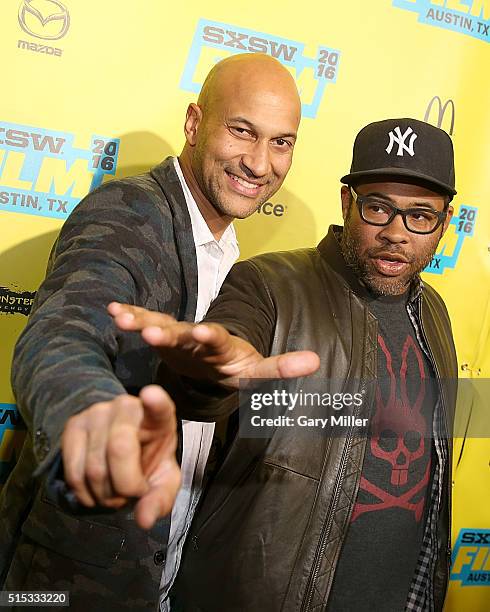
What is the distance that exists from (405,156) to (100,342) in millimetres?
773

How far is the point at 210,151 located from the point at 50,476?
0.83 metres

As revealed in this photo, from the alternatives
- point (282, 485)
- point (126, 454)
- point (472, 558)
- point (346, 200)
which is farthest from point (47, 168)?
point (472, 558)

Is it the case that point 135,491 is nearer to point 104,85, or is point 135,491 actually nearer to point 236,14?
point 104,85

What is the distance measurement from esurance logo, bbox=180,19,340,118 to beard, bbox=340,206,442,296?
25.2 inches

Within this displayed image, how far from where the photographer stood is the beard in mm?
1429

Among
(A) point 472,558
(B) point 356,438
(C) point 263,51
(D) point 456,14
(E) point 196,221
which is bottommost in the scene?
(A) point 472,558

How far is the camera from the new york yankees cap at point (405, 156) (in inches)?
55.5

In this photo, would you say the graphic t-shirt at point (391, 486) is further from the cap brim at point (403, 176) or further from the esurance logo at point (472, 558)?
the esurance logo at point (472, 558)

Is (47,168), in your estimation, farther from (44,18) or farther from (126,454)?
(126,454)

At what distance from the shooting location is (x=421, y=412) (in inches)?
55.4

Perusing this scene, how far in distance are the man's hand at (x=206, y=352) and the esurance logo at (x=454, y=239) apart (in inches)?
55.0

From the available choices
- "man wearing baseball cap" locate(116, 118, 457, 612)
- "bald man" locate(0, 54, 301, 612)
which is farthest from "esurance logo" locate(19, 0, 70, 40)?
"man wearing baseball cap" locate(116, 118, 457, 612)

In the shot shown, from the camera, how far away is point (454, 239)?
7.24 feet

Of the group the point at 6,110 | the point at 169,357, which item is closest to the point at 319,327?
the point at 169,357
